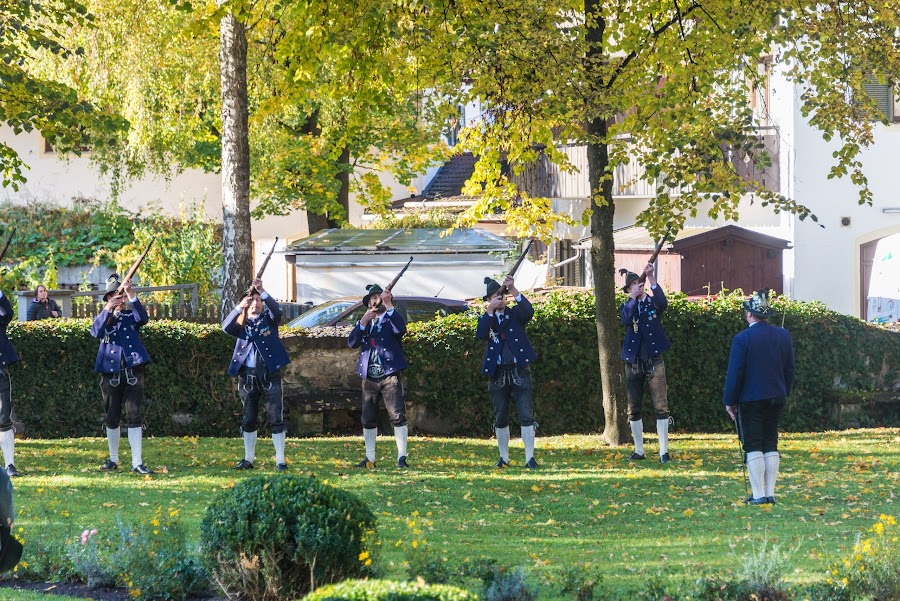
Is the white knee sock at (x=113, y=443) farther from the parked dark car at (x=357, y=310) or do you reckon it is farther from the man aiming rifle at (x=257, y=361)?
the parked dark car at (x=357, y=310)

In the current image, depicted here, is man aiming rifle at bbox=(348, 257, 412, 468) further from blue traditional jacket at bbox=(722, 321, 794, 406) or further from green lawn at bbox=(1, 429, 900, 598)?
blue traditional jacket at bbox=(722, 321, 794, 406)

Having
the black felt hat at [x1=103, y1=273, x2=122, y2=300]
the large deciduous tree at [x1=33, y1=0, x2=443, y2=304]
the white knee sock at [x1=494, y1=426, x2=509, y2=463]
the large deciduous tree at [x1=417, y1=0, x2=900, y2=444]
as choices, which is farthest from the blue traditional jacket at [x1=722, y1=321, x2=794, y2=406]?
the black felt hat at [x1=103, y1=273, x2=122, y2=300]

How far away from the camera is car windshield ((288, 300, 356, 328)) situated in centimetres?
1830

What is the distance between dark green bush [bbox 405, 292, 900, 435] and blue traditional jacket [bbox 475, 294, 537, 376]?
9.80ft

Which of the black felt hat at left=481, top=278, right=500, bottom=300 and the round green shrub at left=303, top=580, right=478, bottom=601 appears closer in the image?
the round green shrub at left=303, top=580, right=478, bottom=601

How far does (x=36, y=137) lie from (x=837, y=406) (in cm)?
2568

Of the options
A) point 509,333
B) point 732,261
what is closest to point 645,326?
point 509,333

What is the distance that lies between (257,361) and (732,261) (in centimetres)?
1391

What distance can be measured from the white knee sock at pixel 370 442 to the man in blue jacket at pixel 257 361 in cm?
87

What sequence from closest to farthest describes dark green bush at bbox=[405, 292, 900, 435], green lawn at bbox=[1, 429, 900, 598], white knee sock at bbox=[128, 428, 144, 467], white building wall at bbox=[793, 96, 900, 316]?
green lawn at bbox=[1, 429, 900, 598]
white knee sock at bbox=[128, 428, 144, 467]
dark green bush at bbox=[405, 292, 900, 435]
white building wall at bbox=[793, 96, 900, 316]

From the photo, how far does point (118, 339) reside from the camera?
1288 centimetres

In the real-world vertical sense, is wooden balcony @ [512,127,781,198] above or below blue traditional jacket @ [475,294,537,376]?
above

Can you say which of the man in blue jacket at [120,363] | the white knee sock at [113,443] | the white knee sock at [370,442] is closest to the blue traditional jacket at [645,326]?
the white knee sock at [370,442]

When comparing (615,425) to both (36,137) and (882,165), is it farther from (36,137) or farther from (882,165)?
(36,137)
